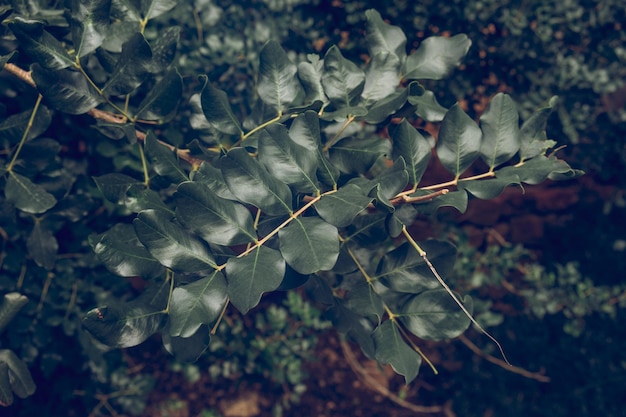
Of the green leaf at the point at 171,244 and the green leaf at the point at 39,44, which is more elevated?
the green leaf at the point at 39,44

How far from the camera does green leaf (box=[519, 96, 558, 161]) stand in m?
0.91

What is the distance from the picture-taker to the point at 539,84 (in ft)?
6.79

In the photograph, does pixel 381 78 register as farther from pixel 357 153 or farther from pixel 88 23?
pixel 88 23

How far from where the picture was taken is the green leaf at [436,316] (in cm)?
88

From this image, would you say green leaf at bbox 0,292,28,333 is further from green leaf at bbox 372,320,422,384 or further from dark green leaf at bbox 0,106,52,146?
green leaf at bbox 372,320,422,384

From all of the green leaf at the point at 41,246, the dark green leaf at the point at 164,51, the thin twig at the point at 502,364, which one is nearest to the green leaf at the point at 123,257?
the dark green leaf at the point at 164,51

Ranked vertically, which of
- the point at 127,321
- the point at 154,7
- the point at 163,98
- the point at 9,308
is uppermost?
the point at 154,7

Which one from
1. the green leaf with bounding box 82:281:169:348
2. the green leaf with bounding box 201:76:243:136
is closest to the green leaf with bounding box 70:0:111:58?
the green leaf with bounding box 201:76:243:136

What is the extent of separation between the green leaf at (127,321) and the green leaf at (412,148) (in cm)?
50

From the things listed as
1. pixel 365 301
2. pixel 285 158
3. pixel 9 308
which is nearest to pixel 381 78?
pixel 285 158

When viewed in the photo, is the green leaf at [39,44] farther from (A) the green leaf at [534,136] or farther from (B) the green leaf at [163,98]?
(A) the green leaf at [534,136]

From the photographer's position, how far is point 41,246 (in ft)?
4.07

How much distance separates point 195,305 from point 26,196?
1.82 ft

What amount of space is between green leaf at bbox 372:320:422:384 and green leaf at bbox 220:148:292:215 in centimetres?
31
